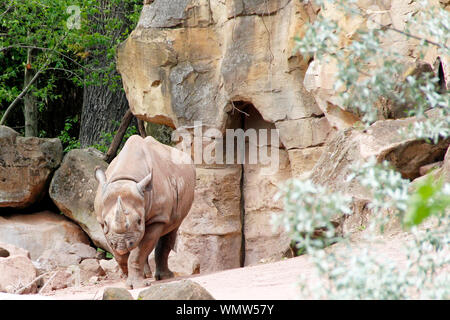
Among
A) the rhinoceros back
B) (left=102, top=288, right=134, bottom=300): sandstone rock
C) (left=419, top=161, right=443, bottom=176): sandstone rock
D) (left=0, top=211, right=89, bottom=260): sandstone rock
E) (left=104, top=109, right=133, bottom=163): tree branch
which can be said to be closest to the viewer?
(left=102, top=288, right=134, bottom=300): sandstone rock

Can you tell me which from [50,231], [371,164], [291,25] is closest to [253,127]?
[291,25]

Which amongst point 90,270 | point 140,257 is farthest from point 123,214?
point 90,270

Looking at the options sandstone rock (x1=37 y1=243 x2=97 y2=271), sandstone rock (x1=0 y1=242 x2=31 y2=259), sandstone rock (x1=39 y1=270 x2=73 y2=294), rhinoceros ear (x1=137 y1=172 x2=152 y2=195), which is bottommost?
sandstone rock (x1=37 y1=243 x2=97 y2=271)

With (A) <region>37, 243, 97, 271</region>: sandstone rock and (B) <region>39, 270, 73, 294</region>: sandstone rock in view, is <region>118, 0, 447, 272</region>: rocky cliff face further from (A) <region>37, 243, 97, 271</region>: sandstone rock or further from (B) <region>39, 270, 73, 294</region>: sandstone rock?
(B) <region>39, 270, 73, 294</region>: sandstone rock

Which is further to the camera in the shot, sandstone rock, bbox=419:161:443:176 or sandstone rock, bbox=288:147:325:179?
sandstone rock, bbox=288:147:325:179

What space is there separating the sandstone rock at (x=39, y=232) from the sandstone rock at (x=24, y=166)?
0.29m

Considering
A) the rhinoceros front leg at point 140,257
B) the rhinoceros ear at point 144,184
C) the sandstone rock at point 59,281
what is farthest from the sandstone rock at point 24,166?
the rhinoceros ear at point 144,184

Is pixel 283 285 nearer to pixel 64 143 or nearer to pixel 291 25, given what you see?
pixel 291 25

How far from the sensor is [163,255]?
29.6ft

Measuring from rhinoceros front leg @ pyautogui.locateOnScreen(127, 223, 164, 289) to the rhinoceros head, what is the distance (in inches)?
7.4

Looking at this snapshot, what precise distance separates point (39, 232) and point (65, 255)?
110cm

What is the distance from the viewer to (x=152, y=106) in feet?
38.4

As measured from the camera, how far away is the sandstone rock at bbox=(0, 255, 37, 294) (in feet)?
25.7

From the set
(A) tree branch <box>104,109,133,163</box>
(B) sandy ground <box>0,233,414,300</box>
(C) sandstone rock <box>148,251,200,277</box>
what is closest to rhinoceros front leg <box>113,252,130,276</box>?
(B) sandy ground <box>0,233,414,300</box>
